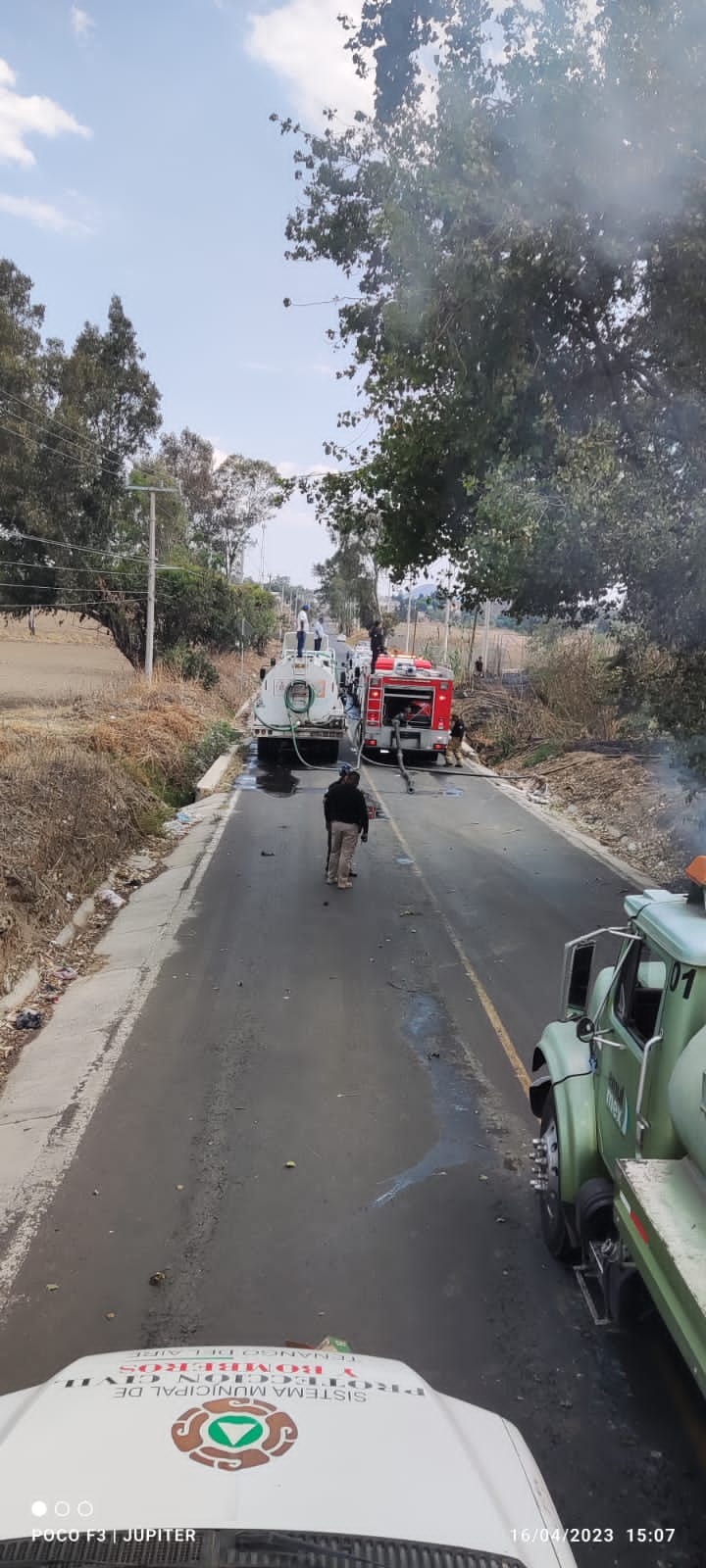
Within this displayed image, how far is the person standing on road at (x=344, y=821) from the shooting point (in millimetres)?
11961

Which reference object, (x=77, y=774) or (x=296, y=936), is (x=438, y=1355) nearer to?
(x=296, y=936)

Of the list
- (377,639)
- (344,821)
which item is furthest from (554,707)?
(344,821)

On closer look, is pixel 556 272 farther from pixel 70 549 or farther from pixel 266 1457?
pixel 70 549

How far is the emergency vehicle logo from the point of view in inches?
83.4

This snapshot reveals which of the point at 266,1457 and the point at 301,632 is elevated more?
the point at 301,632

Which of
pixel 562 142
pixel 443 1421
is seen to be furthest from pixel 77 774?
pixel 443 1421

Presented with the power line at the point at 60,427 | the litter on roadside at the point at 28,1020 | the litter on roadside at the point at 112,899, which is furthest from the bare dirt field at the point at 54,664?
the litter on roadside at the point at 28,1020

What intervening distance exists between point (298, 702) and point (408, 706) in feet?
8.37

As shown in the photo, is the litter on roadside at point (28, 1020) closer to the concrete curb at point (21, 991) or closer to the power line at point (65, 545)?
the concrete curb at point (21, 991)

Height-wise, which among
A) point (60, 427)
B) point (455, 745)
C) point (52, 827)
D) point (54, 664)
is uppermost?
point (60, 427)

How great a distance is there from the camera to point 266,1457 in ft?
6.97

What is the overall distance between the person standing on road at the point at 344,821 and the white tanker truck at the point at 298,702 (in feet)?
32.5

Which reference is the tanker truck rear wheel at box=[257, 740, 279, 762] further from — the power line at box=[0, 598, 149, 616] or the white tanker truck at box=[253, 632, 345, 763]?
the power line at box=[0, 598, 149, 616]

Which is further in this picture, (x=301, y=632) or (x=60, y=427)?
(x=60, y=427)
